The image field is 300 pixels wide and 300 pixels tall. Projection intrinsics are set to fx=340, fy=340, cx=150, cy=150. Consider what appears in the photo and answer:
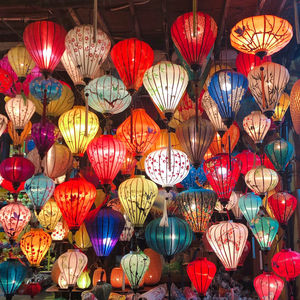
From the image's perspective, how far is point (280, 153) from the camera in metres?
3.50

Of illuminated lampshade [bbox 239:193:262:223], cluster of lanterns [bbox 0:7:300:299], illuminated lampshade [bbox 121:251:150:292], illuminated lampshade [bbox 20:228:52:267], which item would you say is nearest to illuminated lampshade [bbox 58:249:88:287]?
cluster of lanterns [bbox 0:7:300:299]

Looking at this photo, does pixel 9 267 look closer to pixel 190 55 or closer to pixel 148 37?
pixel 190 55

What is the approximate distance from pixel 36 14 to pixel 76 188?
1995mm

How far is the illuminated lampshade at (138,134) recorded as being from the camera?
297 cm

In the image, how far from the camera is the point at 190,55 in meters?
2.48

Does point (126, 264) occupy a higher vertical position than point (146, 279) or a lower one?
higher

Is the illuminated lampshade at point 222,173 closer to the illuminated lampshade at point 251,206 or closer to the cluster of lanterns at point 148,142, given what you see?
the cluster of lanterns at point 148,142

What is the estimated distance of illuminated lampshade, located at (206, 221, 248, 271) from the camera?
9.38 ft

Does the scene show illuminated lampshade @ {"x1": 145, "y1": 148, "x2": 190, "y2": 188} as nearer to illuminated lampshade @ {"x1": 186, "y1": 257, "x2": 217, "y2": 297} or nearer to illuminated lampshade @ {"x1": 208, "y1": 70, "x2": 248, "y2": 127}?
illuminated lampshade @ {"x1": 208, "y1": 70, "x2": 248, "y2": 127}

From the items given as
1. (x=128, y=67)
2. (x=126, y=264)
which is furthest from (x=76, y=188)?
(x=128, y=67)

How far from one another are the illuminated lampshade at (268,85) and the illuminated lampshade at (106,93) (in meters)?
1.09

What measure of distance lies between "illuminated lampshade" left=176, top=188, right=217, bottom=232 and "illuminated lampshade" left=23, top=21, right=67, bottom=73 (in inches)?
61.6

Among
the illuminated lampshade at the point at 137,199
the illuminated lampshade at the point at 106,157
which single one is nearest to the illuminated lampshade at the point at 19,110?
the illuminated lampshade at the point at 106,157

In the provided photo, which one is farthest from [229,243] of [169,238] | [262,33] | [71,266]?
[262,33]
